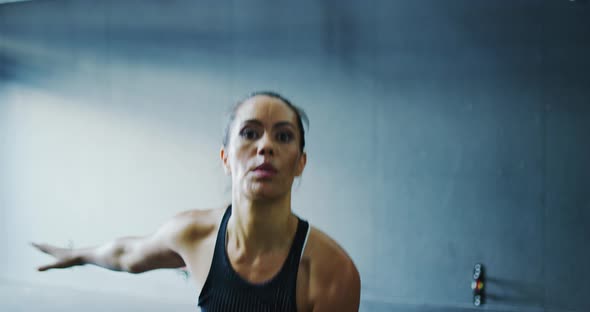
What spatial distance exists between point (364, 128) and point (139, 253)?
2149 millimetres

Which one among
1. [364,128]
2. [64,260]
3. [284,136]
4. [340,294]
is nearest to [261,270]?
[340,294]

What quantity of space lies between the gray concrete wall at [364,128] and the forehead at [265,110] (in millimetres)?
2195

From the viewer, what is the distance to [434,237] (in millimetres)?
3172

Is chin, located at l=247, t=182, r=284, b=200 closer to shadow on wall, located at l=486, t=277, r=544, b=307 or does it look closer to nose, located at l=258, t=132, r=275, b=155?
nose, located at l=258, t=132, r=275, b=155

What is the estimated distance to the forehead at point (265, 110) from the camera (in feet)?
3.60

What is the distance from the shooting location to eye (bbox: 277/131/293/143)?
109 centimetres

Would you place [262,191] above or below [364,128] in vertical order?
below

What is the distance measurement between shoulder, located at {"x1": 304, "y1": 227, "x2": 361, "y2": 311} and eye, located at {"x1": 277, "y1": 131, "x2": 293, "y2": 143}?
0.69 feet

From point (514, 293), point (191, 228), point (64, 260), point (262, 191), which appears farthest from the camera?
point (514, 293)

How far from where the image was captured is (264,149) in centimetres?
106

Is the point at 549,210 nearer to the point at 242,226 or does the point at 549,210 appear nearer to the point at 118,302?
the point at 242,226

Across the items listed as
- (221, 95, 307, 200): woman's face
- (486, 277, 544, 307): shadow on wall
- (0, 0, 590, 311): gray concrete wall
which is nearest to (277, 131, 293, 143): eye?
(221, 95, 307, 200): woman's face

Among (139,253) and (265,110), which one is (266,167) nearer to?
(265,110)

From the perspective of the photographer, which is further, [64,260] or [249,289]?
[64,260]
